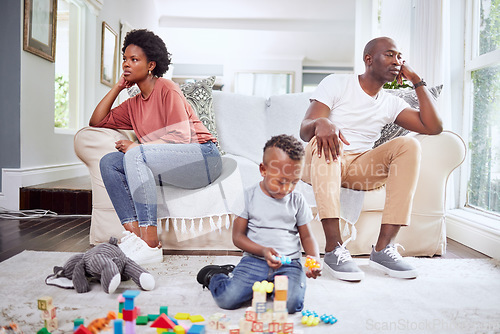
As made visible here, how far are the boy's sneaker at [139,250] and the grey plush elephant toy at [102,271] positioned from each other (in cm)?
24

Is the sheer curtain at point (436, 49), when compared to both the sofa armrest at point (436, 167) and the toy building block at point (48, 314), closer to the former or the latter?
the sofa armrest at point (436, 167)

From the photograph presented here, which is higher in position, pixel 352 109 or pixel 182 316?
pixel 352 109

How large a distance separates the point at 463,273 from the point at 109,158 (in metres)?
1.55

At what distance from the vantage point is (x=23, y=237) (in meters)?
2.32

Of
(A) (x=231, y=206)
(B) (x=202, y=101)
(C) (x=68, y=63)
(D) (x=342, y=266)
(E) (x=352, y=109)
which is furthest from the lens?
(C) (x=68, y=63)

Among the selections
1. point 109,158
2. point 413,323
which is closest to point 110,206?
point 109,158

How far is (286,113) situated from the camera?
8.80 ft

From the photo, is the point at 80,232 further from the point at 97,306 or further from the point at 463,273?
the point at 463,273

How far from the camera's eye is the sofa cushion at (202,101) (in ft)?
8.27

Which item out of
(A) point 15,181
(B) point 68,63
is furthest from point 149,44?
(B) point 68,63

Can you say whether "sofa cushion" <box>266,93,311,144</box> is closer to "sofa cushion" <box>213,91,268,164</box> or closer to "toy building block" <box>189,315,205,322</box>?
"sofa cushion" <box>213,91,268,164</box>

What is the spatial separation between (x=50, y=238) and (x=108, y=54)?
3.05 metres

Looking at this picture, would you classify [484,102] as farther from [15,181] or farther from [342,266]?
[15,181]

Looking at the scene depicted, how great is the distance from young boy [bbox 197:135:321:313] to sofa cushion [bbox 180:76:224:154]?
115 centimetres
